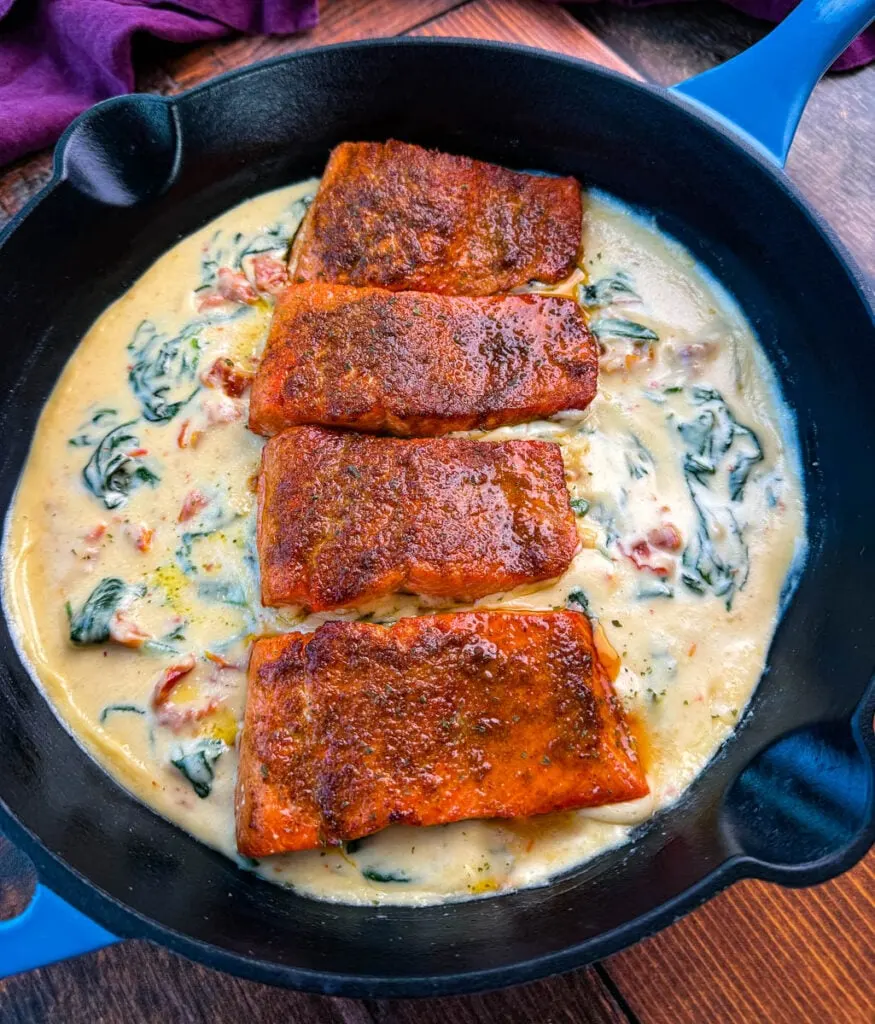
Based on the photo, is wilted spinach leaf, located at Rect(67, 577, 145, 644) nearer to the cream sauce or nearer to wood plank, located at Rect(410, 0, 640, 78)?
the cream sauce

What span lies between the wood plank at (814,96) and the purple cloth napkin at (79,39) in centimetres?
117

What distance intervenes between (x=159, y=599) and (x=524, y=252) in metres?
1.57

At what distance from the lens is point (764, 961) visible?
2.29m

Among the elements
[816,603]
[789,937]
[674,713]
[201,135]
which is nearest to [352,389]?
[201,135]

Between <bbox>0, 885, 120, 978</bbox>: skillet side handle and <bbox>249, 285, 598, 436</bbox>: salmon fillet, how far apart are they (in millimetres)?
1364

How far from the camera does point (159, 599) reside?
2525 millimetres

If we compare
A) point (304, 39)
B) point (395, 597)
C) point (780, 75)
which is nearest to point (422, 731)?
point (395, 597)

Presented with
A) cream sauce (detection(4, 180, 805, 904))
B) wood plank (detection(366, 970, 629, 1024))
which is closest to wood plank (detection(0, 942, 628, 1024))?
wood plank (detection(366, 970, 629, 1024))

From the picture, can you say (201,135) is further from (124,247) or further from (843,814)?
(843,814)

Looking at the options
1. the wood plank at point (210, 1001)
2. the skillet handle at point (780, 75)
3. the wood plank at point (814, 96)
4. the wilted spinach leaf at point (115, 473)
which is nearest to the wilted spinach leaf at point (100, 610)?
the wilted spinach leaf at point (115, 473)

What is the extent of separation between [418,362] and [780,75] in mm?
1389

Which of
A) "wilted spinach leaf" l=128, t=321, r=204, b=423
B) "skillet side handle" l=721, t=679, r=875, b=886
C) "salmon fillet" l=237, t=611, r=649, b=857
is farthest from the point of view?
"wilted spinach leaf" l=128, t=321, r=204, b=423

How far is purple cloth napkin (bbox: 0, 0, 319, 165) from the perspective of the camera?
3.06 metres

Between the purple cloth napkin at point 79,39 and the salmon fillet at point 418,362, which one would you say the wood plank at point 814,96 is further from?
the purple cloth napkin at point 79,39
